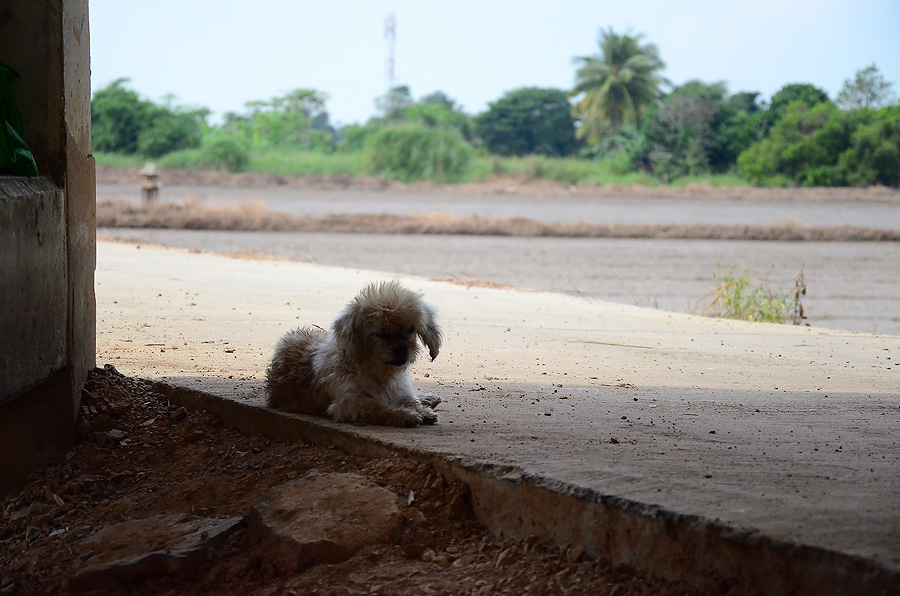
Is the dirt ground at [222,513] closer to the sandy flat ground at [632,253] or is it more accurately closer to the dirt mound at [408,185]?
the sandy flat ground at [632,253]

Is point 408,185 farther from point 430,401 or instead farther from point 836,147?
point 430,401

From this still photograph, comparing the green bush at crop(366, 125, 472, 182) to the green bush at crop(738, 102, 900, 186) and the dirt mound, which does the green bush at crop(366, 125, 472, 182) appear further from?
the green bush at crop(738, 102, 900, 186)

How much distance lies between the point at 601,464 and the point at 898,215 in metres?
37.3

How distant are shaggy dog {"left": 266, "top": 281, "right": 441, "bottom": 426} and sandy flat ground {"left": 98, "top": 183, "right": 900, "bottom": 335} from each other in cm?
898

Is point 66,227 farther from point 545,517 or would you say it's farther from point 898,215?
point 898,215

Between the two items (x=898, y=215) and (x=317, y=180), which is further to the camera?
(x=317, y=180)

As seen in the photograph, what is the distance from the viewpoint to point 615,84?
2596 inches

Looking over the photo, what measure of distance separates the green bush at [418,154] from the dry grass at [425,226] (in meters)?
18.3

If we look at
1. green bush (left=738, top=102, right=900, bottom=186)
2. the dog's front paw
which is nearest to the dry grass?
green bush (left=738, top=102, right=900, bottom=186)

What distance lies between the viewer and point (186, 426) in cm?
534

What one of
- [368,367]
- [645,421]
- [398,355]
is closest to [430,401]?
[368,367]

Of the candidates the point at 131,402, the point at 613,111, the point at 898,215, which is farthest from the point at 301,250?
the point at 613,111

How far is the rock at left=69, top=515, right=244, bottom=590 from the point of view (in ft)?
12.8

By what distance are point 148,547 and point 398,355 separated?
1.47 metres
